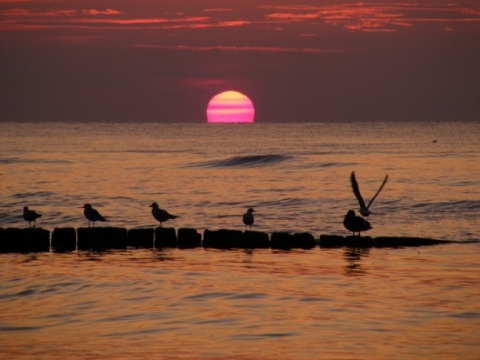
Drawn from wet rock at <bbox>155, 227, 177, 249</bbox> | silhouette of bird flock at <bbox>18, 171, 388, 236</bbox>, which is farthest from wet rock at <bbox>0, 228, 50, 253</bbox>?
silhouette of bird flock at <bbox>18, 171, 388, 236</bbox>

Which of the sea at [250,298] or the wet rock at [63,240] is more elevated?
the wet rock at [63,240]

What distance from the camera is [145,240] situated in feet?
64.5

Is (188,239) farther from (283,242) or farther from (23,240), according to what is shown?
(23,240)

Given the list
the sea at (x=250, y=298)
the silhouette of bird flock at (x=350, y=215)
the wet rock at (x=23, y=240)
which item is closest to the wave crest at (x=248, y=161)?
the sea at (x=250, y=298)

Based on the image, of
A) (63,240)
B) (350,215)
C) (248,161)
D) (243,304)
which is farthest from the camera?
(248,161)

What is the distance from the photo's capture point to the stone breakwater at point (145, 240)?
19.4 metres

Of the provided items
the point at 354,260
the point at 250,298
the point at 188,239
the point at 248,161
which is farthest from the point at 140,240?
the point at 248,161

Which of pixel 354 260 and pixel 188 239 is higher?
pixel 188 239

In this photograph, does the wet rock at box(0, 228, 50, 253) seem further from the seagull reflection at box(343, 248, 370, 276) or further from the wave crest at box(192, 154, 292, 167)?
the wave crest at box(192, 154, 292, 167)

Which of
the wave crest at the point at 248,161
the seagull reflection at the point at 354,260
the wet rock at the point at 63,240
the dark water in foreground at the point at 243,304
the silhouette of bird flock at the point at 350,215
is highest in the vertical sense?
the wave crest at the point at 248,161

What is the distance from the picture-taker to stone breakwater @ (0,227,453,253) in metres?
19.4

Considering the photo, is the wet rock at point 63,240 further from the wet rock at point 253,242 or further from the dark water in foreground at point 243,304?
the wet rock at point 253,242

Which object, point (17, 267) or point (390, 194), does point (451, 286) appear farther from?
point (390, 194)

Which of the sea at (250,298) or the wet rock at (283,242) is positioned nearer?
the sea at (250,298)
